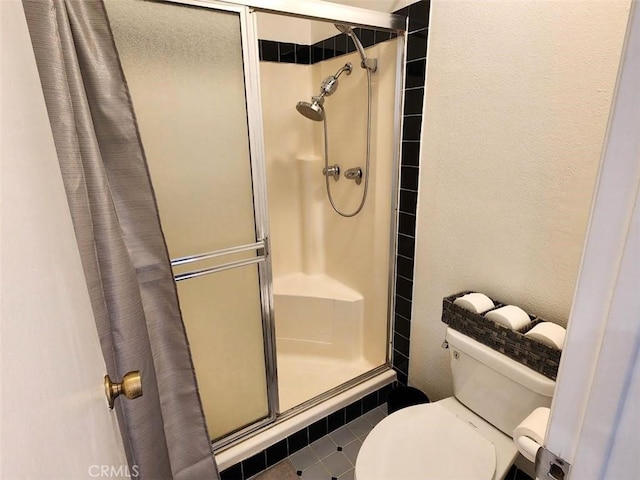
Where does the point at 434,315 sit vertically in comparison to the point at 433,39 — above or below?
below

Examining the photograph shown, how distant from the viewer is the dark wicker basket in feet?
Result: 3.63

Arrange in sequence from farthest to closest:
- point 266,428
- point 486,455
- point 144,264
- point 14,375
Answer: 1. point 266,428
2. point 486,455
3. point 144,264
4. point 14,375

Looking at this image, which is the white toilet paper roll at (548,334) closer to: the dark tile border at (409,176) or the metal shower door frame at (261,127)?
the dark tile border at (409,176)

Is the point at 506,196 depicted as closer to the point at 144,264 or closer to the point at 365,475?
the point at 365,475

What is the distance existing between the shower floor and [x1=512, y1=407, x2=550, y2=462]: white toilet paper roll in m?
1.10

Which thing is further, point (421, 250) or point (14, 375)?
point (421, 250)

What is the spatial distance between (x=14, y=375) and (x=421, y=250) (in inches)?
61.2

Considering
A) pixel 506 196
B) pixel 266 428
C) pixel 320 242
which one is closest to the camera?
pixel 506 196

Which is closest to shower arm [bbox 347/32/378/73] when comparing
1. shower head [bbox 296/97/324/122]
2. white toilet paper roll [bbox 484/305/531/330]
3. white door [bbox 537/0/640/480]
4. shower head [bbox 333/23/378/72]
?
shower head [bbox 333/23/378/72]

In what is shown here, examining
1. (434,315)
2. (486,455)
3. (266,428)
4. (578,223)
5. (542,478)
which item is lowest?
(266,428)

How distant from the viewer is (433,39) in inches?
56.9

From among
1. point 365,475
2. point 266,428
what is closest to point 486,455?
point 365,475

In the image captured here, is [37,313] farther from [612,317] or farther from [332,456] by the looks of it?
[332,456]

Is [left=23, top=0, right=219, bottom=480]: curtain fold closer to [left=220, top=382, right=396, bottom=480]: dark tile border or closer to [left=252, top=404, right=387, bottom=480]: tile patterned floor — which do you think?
[left=220, top=382, right=396, bottom=480]: dark tile border
